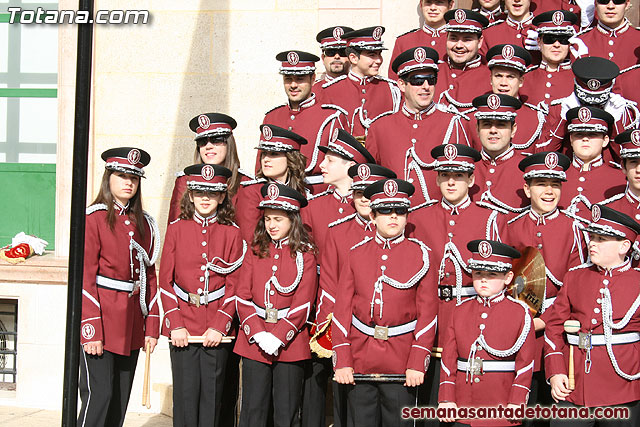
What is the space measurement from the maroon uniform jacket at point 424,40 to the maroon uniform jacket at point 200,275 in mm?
2581

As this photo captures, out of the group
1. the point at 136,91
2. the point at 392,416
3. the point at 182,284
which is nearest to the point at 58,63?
the point at 136,91

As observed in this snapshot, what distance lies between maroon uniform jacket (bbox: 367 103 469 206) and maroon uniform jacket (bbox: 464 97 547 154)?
0.69ft

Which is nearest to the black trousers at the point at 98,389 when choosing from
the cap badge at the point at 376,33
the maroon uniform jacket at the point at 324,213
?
the maroon uniform jacket at the point at 324,213

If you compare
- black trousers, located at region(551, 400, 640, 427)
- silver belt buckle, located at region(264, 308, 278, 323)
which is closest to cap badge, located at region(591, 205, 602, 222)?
black trousers, located at region(551, 400, 640, 427)

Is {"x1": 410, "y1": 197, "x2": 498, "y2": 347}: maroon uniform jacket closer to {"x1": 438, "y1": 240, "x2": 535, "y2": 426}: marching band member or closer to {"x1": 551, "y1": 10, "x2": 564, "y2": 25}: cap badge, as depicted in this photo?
{"x1": 438, "y1": 240, "x2": 535, "y2": 426}: marching band member

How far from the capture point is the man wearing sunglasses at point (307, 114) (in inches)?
319

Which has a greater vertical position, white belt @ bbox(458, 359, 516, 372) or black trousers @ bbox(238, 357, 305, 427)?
white belt @ bbox(458, 359, 516, 372)

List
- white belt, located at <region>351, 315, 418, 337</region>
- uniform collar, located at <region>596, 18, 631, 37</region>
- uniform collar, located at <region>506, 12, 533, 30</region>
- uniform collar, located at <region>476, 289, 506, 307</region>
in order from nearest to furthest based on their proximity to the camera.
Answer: uniform collar, located at <region>476, 289, 506, 307</region> < white belt, located at <region>351, 315, 418, 337</region> < uniform collar, located at <region>596, 18, 631, 37</region> < uniform collar, located at <region>506, 12, 533, 30</region>

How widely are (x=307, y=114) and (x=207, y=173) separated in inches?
50.7

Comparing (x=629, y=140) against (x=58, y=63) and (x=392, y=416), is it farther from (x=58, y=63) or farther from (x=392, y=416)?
(x=58, y=63)

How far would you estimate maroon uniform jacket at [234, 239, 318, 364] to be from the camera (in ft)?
23.1

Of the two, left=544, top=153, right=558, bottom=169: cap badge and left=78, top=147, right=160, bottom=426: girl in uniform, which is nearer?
left=544, top=153, right=558, bottom=169: cap badge

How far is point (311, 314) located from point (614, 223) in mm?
2175

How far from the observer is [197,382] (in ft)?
23.9
